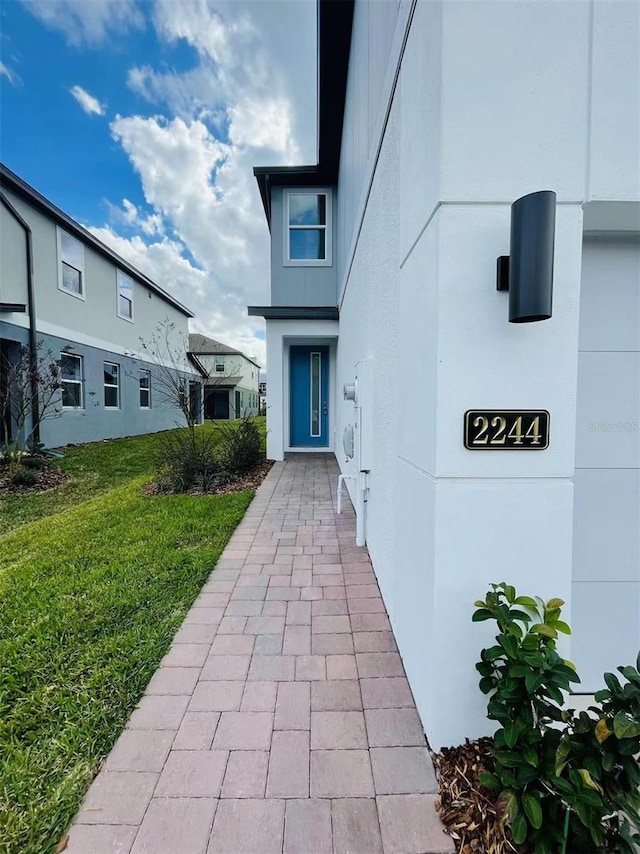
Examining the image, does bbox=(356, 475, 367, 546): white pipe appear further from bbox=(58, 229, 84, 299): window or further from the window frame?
bbox=(58, 229, 84, 299): window

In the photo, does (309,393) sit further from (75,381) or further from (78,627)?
(78,627)

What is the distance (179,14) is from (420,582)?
876cm

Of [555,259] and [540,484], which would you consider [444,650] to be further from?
[555,259]

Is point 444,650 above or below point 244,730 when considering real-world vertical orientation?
above

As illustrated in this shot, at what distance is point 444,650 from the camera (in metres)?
1.59

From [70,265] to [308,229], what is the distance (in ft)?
24.0

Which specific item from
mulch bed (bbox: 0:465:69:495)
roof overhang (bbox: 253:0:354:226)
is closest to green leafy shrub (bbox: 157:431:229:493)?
mulch bed (bbox: 0:465:69:495)

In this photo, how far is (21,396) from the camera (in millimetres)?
8086

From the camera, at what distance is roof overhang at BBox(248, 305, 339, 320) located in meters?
8.73

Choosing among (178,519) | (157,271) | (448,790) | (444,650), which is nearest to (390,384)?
(444,650)

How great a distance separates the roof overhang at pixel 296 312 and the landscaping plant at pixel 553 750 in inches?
318

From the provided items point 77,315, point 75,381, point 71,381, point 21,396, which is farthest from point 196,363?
point 21,396

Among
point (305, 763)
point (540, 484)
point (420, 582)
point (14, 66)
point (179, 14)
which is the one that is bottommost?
point (305, 763)

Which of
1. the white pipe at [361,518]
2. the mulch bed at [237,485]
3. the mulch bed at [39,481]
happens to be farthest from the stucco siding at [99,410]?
the white pipe at [361,518]
